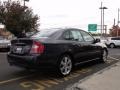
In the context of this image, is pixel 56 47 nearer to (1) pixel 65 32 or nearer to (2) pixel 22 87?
(1) pixel 65 32

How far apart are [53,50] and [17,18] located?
3152cm

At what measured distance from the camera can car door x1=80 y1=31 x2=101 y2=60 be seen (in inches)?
412

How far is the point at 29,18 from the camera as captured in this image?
40.7m

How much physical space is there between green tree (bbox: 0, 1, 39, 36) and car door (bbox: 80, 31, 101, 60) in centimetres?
2762

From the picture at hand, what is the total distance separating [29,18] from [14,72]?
1234 inches

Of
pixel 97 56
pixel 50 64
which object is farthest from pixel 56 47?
pixel 97 56

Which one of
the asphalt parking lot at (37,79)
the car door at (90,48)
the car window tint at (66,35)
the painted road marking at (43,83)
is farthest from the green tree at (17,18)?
the painted road marking at (43,83)

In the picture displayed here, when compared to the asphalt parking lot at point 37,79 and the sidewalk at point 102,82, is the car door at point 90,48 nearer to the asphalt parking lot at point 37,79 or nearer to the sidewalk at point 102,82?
the asphalt parking lot at point 37,79

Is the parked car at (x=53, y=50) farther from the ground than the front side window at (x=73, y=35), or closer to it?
closer to it

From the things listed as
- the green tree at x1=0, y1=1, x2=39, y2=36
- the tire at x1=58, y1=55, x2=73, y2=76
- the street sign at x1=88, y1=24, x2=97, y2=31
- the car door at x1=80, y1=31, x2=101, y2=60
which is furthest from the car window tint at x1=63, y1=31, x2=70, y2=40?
the street sign at x1=88, y1=24, x2=97, y2=31

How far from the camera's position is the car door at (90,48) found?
10.5 metres

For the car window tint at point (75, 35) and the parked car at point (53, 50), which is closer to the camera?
the parked car at point (53, 50)

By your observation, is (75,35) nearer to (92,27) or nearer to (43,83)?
(43,83)

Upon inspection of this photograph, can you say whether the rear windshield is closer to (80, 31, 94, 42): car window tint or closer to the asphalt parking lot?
the asphalt parking lot
